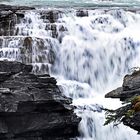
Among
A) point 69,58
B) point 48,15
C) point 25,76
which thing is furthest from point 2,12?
point 25,76

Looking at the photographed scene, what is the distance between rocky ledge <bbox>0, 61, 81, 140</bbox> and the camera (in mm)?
15672

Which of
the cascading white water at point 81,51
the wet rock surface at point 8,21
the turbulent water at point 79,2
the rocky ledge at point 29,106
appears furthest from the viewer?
the turbulent water at point 79,2

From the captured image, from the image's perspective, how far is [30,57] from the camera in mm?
21656

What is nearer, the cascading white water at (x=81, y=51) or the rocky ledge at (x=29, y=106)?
the rocky ledge at (x=29, y=106)

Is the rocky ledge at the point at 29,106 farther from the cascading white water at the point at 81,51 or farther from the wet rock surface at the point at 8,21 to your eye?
the wet rock surface at the point at 8,21

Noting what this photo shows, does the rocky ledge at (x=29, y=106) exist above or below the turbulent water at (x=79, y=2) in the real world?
below

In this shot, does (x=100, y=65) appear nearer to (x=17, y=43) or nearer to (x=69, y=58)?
(x=69, y=58)

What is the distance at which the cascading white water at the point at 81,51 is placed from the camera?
2098 centimetres

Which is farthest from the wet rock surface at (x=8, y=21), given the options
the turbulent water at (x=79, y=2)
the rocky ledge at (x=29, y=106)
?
the turbulent water at (x=79, y=2)

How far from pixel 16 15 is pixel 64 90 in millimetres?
6335

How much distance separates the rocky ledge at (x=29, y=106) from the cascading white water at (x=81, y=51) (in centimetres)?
198

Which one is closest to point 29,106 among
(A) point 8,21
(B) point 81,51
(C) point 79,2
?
(B) point 81,51

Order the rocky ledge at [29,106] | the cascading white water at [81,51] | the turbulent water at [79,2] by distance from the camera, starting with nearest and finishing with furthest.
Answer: the rocky ledge at [29,106] < the cascading white water at [81,51] < the turbulent water at [79,2]

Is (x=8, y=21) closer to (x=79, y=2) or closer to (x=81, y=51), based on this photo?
(x=81, y=51)
